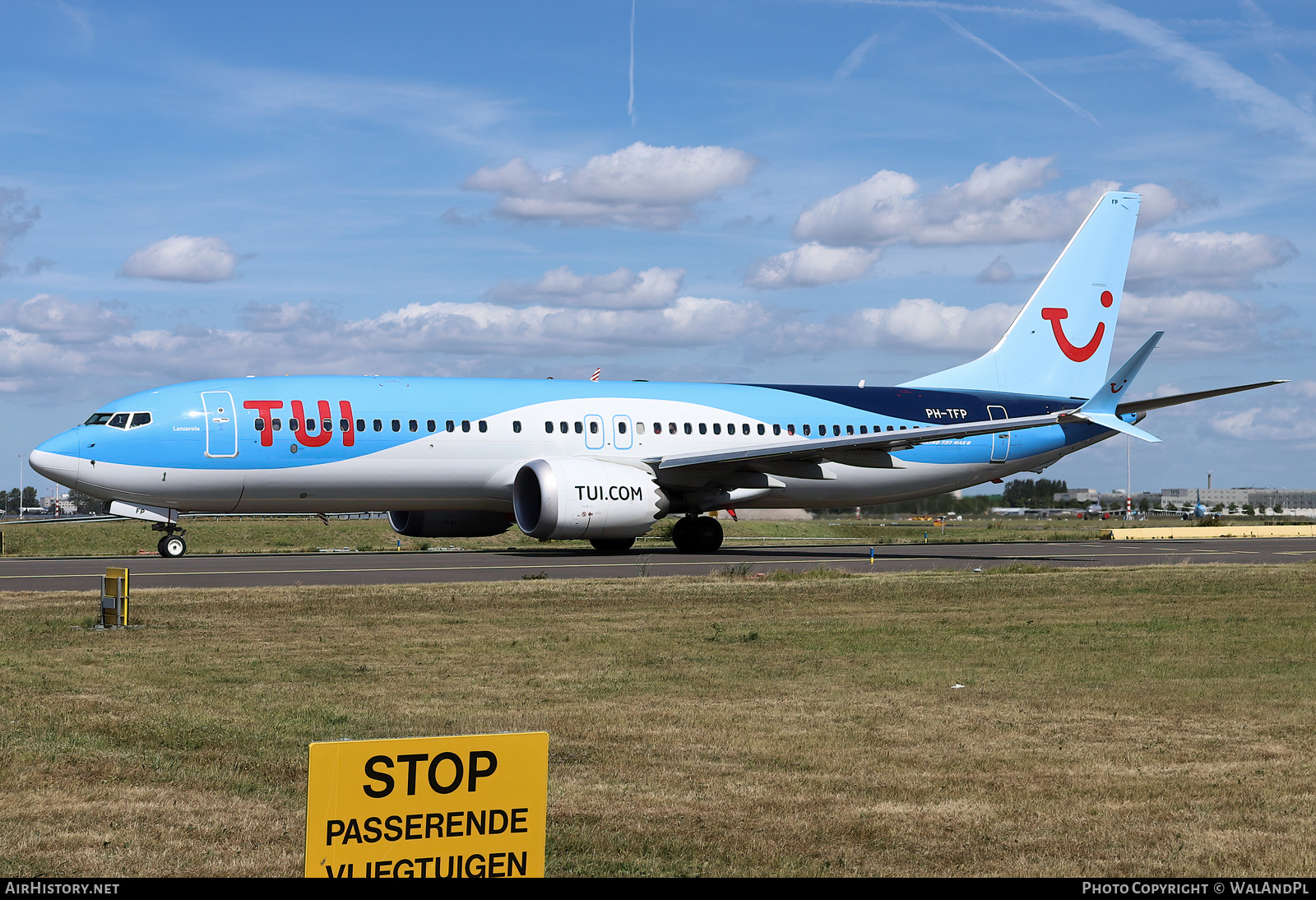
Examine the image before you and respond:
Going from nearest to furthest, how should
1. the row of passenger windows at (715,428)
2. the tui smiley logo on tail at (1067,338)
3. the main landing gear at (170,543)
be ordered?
the main landing gear at (170,543) < the row of passenger windows at (715,428) < the tui smiley logo on tail at (1067,338)

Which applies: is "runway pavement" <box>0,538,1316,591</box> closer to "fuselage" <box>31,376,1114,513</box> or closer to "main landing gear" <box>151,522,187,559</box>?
"main landing gear" <box>151,522,187,559</box>

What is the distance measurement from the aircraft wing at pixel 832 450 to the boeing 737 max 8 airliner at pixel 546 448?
0.06m

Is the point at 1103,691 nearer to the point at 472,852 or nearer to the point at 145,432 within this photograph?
the point at 472,852

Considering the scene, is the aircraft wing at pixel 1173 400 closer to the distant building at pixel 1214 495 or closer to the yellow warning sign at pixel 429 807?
the yellow warning sign at pixel 429 807

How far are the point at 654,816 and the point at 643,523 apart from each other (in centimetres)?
2202

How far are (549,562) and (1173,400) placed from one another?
16426 millimetres

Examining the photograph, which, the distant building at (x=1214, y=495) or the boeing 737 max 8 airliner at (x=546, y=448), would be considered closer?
the boeing 737 max 8 airliner at (x=546, y=448)

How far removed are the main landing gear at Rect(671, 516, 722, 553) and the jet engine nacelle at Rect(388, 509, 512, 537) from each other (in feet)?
14.1

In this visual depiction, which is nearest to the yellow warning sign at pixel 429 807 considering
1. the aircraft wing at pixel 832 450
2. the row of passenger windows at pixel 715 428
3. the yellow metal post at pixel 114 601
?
the yellow metal post at pixel 114 601

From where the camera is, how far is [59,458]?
27547mm

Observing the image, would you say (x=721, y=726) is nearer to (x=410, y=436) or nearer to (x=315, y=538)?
(x=410, y=436)

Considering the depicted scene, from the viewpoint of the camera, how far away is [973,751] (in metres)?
8.77

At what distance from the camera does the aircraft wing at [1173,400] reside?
30.6m
